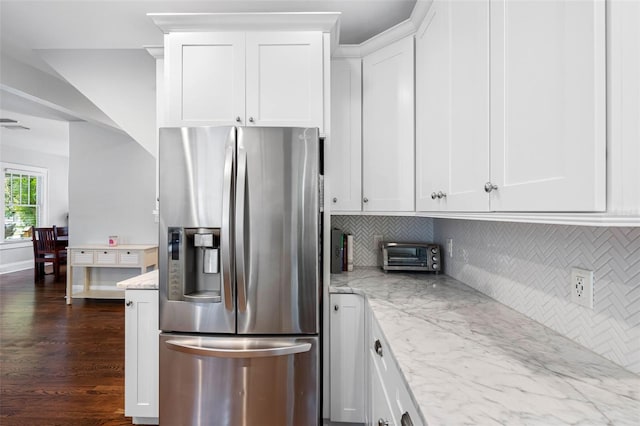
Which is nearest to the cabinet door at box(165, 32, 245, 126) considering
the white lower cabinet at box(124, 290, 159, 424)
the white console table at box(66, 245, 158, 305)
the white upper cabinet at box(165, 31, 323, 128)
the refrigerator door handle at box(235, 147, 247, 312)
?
the white upper cabinet at box(165, 31, 323, 128)

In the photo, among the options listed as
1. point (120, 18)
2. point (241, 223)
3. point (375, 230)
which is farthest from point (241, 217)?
point (120, 18)

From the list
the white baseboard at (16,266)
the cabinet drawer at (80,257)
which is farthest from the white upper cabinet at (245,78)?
the white baseboard at (16,266)

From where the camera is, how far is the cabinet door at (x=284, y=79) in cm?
187

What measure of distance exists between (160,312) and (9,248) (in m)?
7.23

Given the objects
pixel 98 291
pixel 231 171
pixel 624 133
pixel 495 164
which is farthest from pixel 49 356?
pixel 624 133

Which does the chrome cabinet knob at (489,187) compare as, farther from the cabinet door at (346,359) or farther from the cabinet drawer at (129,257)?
the cabinet drawer at (129,257)

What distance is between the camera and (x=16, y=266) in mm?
6734

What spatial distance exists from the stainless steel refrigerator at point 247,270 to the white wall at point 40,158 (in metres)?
5.12

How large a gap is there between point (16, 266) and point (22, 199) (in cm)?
137

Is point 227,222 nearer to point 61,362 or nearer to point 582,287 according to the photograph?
point 582,287

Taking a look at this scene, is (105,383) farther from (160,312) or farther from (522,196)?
(522,196)

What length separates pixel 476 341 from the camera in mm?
1067

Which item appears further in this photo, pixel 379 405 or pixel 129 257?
pixel 129 257

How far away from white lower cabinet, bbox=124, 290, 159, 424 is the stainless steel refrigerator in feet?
0.97
